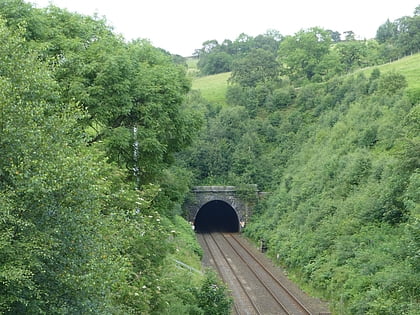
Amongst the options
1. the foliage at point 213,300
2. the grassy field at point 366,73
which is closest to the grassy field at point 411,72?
the grassy field at point 366,73

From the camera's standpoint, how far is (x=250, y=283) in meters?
24.9

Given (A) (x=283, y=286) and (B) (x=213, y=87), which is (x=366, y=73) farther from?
(A) (x=283, y=286)

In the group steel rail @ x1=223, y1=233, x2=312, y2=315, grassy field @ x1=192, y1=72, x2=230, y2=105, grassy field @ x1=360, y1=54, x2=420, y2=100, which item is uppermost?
grassy field @ x1=192, y1=72, x2=230, y2=105

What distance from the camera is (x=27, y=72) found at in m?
7.95

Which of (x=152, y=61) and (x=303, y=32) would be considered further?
(x=303, y=32)

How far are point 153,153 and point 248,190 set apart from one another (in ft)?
77.3

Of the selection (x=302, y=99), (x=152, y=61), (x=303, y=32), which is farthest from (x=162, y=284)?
(x=303, y=32)

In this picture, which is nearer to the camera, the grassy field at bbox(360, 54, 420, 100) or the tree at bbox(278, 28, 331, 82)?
the grassy field at bbox(360, 54, 420, 100)

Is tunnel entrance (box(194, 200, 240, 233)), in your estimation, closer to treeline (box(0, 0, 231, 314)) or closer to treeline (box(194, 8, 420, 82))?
treeline (box(194, 8, 420, 82))

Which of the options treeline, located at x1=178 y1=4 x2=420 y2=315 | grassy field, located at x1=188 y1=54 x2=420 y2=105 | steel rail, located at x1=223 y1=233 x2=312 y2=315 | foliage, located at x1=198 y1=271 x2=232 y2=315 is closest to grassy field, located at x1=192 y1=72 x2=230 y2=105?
grassy field, located at x1=188 y1=54 x2=420 y2=105

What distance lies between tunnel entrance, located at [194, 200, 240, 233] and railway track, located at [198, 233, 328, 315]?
9030 mm

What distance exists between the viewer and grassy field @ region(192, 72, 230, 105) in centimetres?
6496

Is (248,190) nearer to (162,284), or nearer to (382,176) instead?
(382,176)

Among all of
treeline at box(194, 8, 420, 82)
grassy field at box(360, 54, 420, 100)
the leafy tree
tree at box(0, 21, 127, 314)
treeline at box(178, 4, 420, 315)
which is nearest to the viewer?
tree at box(0, 21, 127, 314)
